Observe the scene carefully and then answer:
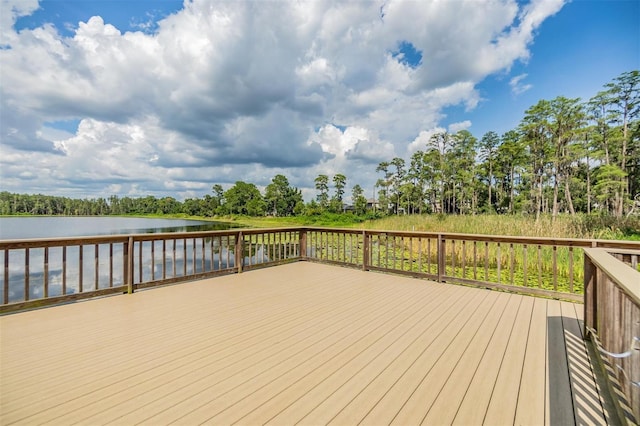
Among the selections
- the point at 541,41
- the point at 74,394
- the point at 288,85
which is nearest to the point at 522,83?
the point at 541,41

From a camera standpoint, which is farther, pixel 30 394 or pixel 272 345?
pixel 272 345

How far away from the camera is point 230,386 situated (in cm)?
172

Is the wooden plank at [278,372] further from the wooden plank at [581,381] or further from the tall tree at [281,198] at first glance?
the tall tree at [281,198]

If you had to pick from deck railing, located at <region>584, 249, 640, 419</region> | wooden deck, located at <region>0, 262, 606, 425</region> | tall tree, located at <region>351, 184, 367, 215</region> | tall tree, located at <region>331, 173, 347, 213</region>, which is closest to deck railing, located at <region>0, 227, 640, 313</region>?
wooden deck, located at <region>0, 262, 606, 425</region>

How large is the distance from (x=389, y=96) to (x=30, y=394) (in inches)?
445

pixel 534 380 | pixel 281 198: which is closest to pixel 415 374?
pixel 534 380

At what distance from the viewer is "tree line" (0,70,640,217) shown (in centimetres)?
1475

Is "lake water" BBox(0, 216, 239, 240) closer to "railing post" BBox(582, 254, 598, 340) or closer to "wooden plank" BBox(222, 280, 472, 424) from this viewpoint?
"wooden plank" BBox(222, 280, 472, 424)

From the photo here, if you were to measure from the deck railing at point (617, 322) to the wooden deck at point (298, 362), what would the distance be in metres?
0.15

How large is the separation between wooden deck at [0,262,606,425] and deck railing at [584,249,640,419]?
0.15 m

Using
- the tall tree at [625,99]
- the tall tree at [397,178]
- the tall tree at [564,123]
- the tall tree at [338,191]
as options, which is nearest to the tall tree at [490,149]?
the tall tree at [397,178]

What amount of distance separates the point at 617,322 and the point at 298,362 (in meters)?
2.09

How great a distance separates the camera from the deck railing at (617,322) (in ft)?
4.37

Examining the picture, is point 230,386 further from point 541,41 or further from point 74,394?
point 541,41
